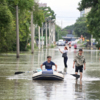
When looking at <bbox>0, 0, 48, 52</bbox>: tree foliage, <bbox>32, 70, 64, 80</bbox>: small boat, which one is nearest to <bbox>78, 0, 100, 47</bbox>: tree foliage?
<bbox>0, 0, 48, 52</bbox>: tree foliage

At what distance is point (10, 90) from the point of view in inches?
537

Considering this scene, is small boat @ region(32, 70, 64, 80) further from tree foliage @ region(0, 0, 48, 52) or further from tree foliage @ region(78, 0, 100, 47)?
tree foliage @ region(78, 0, 100, 47)

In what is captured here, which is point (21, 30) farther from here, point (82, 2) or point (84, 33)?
point (84, 33)

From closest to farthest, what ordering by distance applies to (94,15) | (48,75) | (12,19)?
(48,75) → (12,19) → (94,15)

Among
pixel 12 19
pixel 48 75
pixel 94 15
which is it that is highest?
pixel 94 15

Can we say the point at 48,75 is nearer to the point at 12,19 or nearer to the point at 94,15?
the point at 12,19

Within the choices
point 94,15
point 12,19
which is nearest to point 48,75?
point 12,19

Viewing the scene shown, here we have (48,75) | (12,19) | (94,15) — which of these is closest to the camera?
(48,75)

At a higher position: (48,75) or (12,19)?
(12,19)

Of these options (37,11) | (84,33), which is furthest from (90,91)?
(84,33)

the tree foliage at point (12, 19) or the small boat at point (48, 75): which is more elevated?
the tree foliage at point (12, 19)

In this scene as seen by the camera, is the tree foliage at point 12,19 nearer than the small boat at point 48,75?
No

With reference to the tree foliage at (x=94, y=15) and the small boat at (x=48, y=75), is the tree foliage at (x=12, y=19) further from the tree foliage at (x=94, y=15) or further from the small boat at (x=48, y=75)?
the small boat at (x=48, y=75)

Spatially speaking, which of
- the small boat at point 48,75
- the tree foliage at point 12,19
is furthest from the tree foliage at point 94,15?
the small boat at point 48,75
